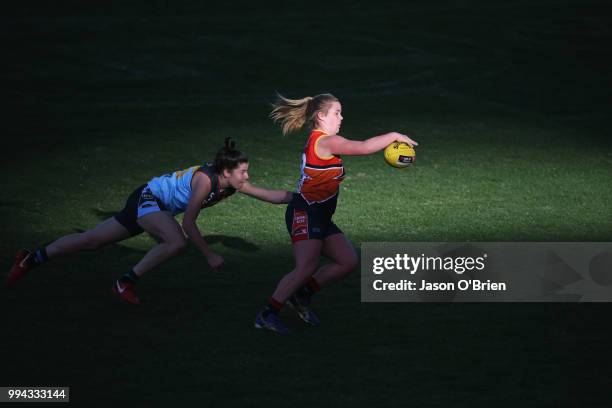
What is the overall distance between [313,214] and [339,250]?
422mm

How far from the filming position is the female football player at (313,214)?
10109mm

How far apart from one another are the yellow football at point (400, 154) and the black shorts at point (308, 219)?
25.5 inches

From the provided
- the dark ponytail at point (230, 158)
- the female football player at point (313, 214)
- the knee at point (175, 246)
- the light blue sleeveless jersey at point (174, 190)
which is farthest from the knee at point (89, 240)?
the female football player at point (313, 214)

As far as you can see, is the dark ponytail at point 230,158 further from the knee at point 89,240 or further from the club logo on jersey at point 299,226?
the knee at point 89,240

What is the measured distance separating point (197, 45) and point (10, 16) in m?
6.50

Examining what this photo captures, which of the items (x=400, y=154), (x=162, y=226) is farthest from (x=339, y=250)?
(x=162, y=226)

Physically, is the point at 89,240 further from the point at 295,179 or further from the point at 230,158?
the point at 295,179

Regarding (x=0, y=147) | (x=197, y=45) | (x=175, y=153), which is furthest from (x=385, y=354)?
(x=197, y=45)

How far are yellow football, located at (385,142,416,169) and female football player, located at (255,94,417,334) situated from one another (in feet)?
1.61

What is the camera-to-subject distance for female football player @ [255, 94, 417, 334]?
10.1 m

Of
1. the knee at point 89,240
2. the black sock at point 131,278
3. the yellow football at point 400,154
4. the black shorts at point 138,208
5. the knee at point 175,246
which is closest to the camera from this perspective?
the yellow football at point 400,154

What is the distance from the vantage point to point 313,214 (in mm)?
10281

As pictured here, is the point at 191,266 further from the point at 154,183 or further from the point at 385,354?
the point at 385,354

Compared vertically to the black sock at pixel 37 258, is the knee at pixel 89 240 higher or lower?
higher
